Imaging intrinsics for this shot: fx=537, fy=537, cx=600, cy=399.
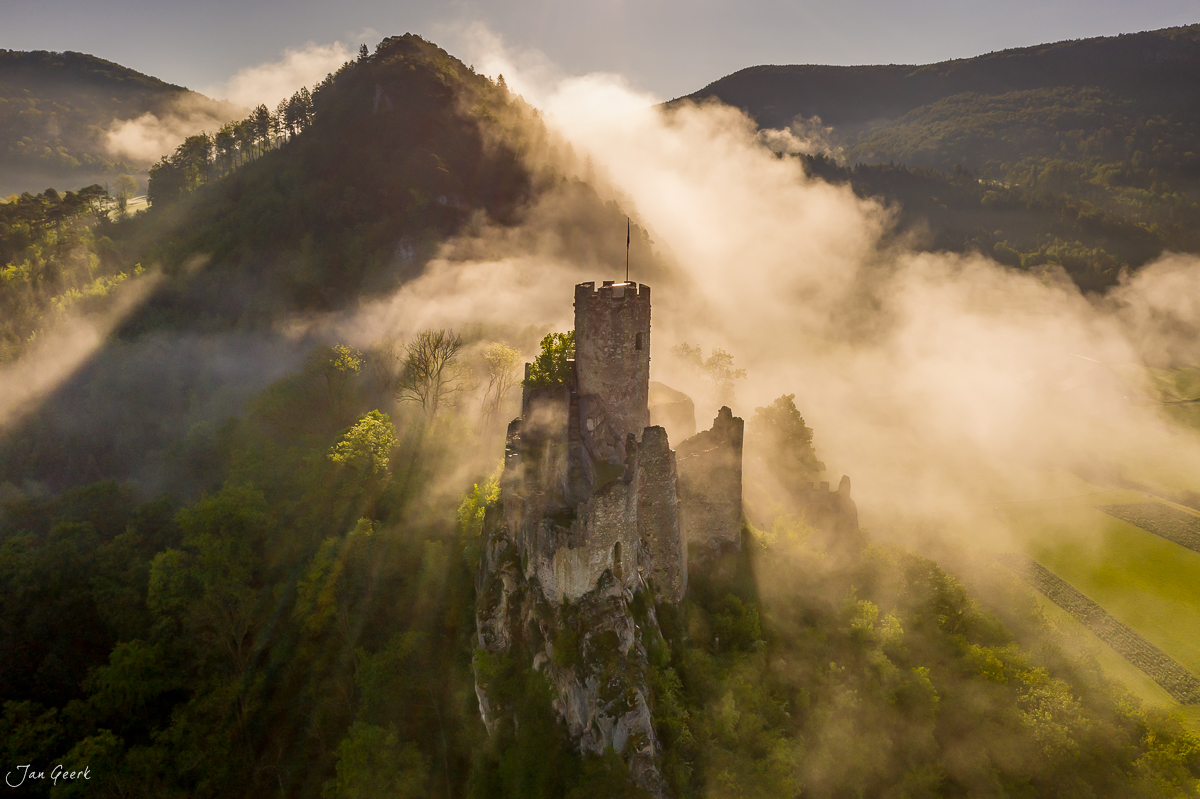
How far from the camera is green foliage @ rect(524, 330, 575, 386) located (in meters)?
27.6

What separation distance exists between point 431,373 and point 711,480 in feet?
97.6

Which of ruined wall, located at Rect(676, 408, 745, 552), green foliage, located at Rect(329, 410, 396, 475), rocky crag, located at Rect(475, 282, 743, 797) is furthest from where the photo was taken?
green foliage, located at Rect(329, 410, 396, 475)

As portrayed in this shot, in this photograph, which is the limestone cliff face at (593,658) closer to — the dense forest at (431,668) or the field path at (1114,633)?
the dense forest at (431,668)

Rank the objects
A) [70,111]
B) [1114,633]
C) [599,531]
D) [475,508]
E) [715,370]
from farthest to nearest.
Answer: [70,111], [715,370], [1114,633], [475,508], [599,531]

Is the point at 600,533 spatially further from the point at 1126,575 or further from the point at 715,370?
the point at 1126,575

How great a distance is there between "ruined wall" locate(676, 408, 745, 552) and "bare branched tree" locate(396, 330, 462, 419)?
27.0 m

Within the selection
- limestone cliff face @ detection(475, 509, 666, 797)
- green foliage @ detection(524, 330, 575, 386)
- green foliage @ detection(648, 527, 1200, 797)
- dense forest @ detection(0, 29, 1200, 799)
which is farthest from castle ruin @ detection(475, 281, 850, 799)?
green foliage @ detection(524, 330, 575, 386)

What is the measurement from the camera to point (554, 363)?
93.7 ft

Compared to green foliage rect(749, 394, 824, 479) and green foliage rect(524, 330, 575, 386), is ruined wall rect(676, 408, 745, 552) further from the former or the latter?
green foliage rect(749, 394, 824, 479)

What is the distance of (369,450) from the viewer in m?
37.1

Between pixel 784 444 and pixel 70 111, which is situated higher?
pixel 70 111

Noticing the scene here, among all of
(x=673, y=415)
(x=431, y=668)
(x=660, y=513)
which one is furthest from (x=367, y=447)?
(x=660, y=513)

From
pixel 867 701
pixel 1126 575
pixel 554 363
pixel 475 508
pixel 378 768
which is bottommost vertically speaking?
pixel 1126 575

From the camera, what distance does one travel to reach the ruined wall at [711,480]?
78.2 feet
